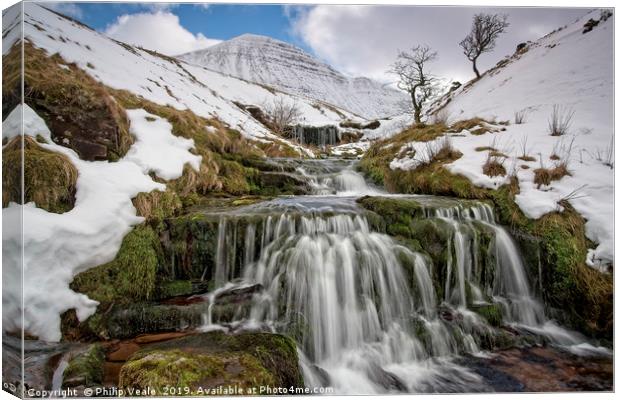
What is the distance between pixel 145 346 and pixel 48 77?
3111mm

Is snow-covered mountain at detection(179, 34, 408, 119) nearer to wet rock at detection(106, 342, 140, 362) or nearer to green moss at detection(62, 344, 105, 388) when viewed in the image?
wet rock at detection(106, 342, 140, 362)

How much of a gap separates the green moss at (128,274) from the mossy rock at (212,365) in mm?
598

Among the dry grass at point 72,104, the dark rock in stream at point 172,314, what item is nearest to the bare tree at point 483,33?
the dark rock in stream at point 172,314

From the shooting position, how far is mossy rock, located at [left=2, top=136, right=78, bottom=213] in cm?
276

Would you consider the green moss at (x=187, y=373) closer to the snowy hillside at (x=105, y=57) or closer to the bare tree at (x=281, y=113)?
the snowy hillside at (x=105, y=57)

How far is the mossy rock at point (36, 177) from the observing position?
109 inches

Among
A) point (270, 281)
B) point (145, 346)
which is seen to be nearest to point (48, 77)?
point (145, 346)

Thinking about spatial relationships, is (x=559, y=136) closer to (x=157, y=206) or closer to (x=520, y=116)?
(x=520, y=116)

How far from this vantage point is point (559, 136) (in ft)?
13.9

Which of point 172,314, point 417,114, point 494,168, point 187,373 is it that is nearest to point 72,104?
point 172,314

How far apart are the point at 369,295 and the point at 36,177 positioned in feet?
11.0

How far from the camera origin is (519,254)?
3637 mm

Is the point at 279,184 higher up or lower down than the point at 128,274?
higher up

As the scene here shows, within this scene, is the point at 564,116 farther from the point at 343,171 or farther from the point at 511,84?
the point at 343,171
